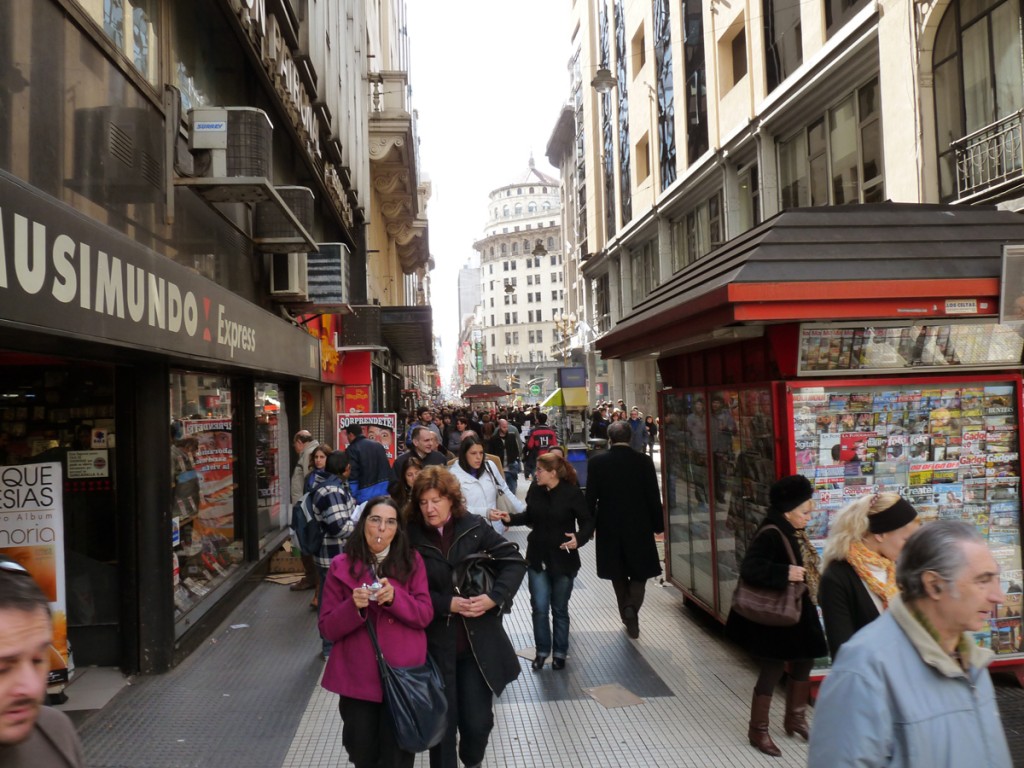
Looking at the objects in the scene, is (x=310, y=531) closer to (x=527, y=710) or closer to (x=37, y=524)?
(x=37, y=524)

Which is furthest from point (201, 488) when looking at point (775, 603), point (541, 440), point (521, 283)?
point (521, 283)

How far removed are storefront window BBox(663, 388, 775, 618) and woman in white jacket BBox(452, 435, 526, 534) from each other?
190 cm

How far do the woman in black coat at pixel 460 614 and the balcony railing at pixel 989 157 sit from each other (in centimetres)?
964

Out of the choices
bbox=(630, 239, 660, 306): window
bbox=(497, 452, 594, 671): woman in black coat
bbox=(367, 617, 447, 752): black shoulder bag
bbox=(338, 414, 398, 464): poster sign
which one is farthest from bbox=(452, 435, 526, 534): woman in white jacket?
bbox=(630, 239, 660, 306): window

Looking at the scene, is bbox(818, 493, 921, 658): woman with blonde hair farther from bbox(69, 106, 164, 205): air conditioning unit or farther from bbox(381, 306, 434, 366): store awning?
bbox(381, 306, 434, 366): store awning

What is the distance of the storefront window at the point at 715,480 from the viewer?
633 cm

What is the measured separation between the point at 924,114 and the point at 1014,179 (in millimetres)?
2816

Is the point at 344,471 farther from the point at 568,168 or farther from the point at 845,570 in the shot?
the point at 568,168

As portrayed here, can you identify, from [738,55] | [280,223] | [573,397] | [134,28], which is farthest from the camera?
[738,55]

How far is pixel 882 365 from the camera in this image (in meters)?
6.04

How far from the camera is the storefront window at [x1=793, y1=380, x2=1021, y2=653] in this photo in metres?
5.93

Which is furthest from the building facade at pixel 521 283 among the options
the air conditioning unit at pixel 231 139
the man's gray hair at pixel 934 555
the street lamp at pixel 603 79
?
the man's gray hair at pixel 934 555

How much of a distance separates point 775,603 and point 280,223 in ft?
25.8

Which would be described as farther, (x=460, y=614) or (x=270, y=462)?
(x=270, y=462)
